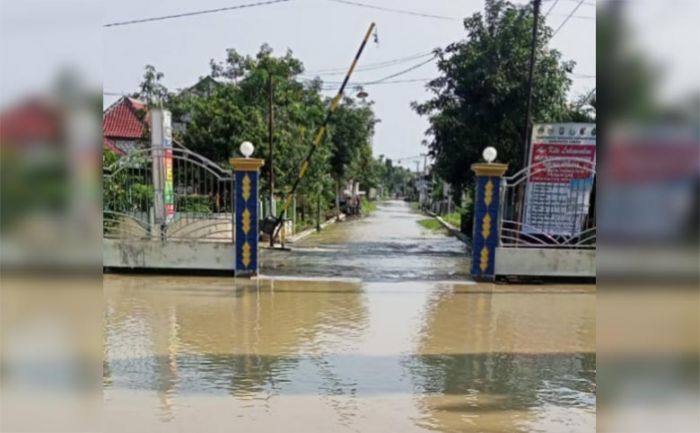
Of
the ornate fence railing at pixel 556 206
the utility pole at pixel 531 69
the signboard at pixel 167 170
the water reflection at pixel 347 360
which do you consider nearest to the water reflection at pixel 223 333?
the water reflection at pixel 347 360

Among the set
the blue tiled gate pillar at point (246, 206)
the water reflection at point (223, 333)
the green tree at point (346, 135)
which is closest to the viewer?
the water reflection at point (223, 333)

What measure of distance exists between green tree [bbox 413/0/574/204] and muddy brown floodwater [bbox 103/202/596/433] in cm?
470

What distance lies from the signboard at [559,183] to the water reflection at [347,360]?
2.00 metres

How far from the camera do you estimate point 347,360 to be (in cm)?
498

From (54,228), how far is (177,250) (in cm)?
845

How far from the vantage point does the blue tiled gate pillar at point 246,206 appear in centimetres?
914

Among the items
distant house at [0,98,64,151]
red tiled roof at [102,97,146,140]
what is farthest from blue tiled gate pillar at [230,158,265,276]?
red tiled roof at [102,97,146,140]

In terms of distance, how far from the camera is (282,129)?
16.4m

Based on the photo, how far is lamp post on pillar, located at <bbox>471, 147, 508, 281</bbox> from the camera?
9180 millimetres

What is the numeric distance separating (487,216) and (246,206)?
376 cm

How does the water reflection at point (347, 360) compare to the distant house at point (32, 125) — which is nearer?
the distant house at point (32, 125)

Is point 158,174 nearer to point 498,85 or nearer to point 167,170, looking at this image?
point 167,170

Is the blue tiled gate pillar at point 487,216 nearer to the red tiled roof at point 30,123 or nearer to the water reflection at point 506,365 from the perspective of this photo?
the water reflection at point 506,365

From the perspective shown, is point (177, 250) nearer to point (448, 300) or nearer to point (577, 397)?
point (448, 300)
